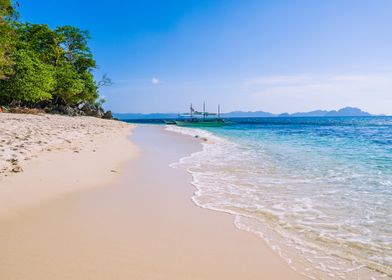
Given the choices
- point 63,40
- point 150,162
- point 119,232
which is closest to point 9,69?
point 63,40

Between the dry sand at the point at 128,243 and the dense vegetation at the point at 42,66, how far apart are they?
24.2 metres

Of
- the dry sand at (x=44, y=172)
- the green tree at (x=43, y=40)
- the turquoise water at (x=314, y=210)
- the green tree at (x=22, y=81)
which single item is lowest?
the turquoise water at (x=314, y=210)

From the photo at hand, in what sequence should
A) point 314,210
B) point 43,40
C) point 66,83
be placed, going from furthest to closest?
point 43,40 → point 66,83 → point 314,210

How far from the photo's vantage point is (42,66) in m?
34.2

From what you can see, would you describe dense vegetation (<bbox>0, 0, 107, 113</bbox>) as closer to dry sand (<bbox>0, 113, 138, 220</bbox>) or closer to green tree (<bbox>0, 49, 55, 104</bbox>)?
green tree (<bbox>0, 49, 55, 104</bbox>)

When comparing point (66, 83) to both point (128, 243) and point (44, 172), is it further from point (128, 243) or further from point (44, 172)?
point (128, 243)

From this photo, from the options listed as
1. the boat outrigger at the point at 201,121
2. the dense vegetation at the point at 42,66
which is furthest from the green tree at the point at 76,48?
the boat outrigger at the point at 201,121

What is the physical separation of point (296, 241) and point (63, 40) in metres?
50.9

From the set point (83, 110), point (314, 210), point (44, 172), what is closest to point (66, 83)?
point (83, 110)

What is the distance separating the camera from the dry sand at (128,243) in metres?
2.75

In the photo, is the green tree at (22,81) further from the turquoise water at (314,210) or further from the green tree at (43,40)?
the turquoise water at (314,210)

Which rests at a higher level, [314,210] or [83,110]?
[83,110]

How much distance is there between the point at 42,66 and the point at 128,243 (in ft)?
122

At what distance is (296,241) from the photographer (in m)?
3.87
